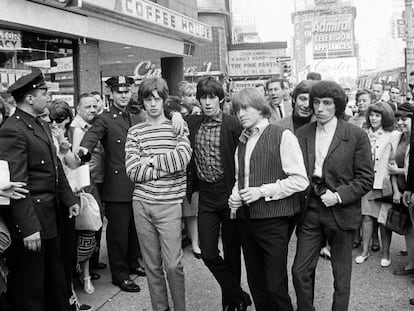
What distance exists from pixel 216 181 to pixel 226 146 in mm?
296

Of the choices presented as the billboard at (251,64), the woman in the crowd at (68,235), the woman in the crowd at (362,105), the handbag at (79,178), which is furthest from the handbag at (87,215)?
the billboard at (251,64)

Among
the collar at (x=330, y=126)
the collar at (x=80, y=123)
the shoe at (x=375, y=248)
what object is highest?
the collar at (x=80, y=123)

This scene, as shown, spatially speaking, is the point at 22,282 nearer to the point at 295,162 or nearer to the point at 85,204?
the point at 85,204

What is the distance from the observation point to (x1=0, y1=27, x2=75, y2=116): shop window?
8898 mm

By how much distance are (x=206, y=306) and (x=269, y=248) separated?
4.26 ft

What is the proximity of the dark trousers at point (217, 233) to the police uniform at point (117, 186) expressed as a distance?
124 centimetres

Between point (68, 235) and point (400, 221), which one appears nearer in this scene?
point (68, 235)

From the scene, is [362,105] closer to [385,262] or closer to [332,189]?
[385,262]

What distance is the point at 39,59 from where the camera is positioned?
9898 millimetres

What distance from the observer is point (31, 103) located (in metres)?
3.96

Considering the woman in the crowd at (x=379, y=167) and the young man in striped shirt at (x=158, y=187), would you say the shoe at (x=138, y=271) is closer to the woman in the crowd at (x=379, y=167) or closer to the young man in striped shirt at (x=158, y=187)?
the young man in striped shirt at (x=158, y=187)

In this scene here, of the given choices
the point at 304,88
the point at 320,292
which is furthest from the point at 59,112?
the point at 320,292

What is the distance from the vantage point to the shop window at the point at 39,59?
8898 millimetres

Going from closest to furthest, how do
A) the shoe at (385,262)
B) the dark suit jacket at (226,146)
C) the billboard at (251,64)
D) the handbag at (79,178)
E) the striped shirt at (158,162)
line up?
the striped shirt at (158,162) < the dark suit jacket at (226,146) < the handbag at (79,178) < the shoe at (385,262) < the billboard at (251,64)
